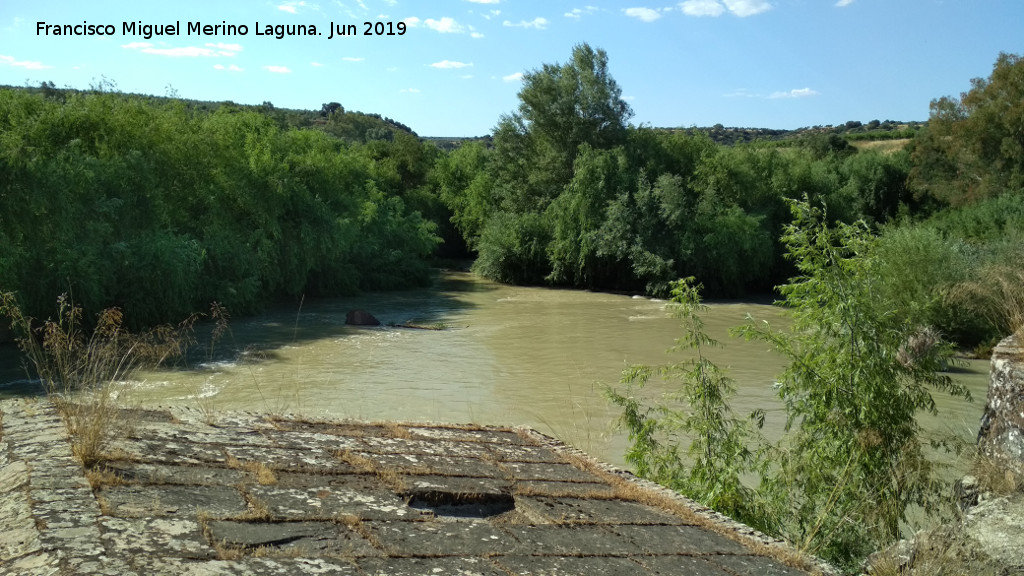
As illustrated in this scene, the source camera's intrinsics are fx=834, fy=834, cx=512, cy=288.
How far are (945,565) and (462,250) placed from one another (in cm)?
4807

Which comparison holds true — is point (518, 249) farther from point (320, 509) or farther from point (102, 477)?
point (102, 477)

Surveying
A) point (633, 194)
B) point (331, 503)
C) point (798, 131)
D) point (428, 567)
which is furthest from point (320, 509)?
point (798, 131)

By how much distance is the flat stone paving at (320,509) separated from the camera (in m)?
2.54

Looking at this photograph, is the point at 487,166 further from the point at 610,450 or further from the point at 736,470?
the point at 736,470

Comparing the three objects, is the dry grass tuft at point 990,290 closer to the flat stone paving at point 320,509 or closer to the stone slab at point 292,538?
the flat stone paving at point 320,509

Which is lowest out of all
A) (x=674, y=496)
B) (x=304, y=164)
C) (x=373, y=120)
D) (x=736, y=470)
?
(x=736, y=470)

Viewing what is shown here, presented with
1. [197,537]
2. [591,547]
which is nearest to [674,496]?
[591,547]

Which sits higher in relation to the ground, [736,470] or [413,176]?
[413,176]

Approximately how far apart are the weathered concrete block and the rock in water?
67.0 ft

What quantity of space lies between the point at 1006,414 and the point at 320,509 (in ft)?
21.8

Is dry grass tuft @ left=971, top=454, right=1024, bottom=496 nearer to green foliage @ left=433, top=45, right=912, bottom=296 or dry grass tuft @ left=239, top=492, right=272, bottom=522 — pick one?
dry grass tuft @ left=239, top=492, right=272, bottom=522

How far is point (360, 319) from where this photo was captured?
86.2 feet

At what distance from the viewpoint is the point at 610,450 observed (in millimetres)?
13617

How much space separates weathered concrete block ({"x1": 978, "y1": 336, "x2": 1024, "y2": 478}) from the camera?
7.15 m
